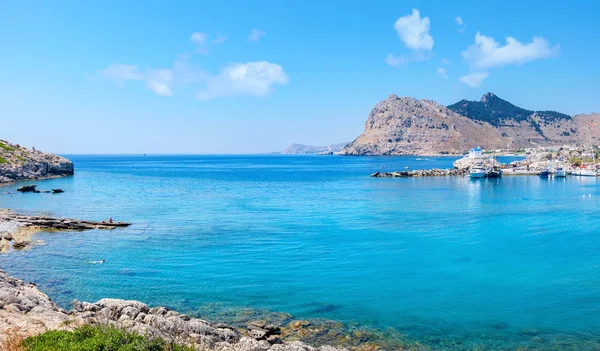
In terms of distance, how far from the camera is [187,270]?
34188 millimetres

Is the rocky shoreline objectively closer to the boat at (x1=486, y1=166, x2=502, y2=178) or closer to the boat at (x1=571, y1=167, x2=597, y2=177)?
the boat at (x1=486, y1=166, x2=502, y2=178)

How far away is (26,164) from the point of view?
11594cm

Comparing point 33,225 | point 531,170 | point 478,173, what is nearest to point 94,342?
point 33,225

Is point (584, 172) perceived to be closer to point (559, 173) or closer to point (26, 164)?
point (559, 173)

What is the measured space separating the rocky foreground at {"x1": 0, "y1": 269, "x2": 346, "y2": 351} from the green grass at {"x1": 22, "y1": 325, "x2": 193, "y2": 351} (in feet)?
5.60

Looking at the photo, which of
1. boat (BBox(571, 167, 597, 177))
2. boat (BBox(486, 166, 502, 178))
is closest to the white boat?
boat (BBox(571, 167, 597, 177))

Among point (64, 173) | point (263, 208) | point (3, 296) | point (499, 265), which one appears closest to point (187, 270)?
point (3, 296)

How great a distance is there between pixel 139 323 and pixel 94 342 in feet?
18.7

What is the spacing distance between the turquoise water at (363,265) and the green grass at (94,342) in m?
10.2

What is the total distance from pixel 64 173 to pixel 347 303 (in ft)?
423

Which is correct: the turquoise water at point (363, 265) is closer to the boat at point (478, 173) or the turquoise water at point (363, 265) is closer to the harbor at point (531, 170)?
the boat at point (478, 173)

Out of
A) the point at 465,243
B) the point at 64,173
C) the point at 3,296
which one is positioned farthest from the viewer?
the point at 64,173

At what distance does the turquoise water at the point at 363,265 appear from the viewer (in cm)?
2548

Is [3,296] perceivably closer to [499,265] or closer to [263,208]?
[499,265]
